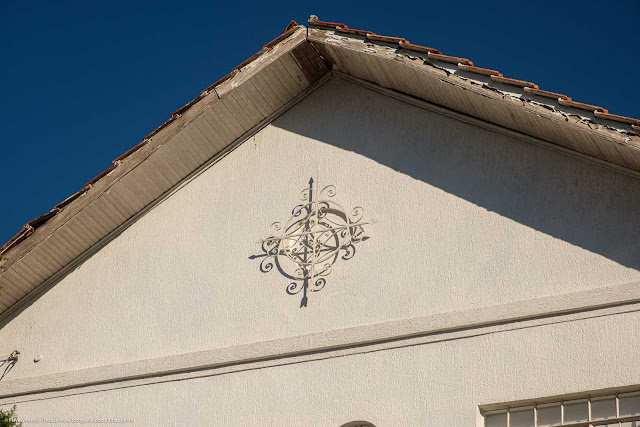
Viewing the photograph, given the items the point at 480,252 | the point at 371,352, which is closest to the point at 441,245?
the point at 480,252

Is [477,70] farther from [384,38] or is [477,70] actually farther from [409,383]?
[409,383]

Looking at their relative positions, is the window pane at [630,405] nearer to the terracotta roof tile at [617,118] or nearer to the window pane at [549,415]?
the window pane at [549,415]

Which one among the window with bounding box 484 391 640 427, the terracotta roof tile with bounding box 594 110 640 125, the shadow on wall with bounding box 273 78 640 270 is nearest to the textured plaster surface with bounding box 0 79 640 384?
the shadow on wall with bounding box 273 78 640 270

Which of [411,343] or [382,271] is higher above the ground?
[382,271]

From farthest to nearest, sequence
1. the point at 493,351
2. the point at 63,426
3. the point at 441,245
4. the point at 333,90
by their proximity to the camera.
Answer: the point at 333,90
the point at 63,426
the point at 441,245
the point at 493,351

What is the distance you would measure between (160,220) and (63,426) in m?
2.37

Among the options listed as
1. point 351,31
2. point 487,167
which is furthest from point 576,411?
point 351,31

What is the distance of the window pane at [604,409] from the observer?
876cm

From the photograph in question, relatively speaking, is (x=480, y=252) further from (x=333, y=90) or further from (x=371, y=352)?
(x=333, y=90)

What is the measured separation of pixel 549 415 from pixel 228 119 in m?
4.72

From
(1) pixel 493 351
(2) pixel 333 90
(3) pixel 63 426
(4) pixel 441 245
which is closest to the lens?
(1) pixel 493 351

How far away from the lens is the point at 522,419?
9055 millimetres

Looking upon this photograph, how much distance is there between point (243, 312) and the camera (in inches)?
419

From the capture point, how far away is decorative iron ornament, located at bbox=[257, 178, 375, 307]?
34.6ft
